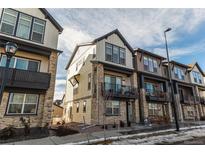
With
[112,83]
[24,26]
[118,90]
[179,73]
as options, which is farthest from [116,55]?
[179,73]

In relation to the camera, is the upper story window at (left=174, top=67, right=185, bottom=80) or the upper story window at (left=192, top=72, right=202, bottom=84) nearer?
the upper story window at (left=174, top=67, right=185, bottom=80)

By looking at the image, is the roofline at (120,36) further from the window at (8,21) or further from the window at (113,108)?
the window at (8,21)

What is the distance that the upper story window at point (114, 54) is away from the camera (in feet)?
57.6

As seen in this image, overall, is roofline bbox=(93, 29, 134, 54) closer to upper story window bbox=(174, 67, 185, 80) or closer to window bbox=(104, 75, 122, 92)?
window bbox=(104, 75, 122, 92)

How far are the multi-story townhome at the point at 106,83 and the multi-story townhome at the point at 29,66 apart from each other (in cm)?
466

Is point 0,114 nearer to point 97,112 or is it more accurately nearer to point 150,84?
point 97,112

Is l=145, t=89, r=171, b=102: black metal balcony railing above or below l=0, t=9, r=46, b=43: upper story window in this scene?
below

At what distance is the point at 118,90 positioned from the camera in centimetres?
1678

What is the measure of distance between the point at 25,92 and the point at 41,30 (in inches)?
236

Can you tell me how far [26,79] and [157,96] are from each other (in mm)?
16889

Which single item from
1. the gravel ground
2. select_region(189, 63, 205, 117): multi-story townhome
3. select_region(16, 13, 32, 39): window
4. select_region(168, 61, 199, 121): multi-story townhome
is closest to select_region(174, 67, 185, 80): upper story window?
select_region(168, 61, 199, 121): multi-story townhome

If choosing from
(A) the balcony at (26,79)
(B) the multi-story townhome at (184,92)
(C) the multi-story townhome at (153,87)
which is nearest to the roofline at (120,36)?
(C) the multi-story townhome at (153,87)

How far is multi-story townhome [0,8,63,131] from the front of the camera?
11078mm

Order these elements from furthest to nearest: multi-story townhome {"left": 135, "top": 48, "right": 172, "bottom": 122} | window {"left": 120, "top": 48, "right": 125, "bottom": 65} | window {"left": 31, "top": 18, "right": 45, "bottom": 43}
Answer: multi-story townhome {"left": 135, "top": 48, "right": 172, "bottom": 122}, window {"left": 120, "top": 48, "right": 125, "bottom": 65}, window {"left": 31, "top": 18, "right": 45, "bottom": 43}
